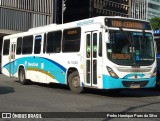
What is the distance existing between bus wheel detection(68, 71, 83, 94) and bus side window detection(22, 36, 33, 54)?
4.69 meters

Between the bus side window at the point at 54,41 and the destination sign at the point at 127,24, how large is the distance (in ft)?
11.0

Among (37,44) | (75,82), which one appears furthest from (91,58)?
(37,44)

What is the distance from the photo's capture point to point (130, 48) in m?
14.6

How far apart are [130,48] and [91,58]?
155 centimetres

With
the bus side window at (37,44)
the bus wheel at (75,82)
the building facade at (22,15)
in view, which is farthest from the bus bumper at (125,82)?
the building facade at (22,15)

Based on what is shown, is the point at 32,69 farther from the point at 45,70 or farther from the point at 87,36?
the point at 87,36

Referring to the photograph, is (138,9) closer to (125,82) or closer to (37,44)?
(37,44)

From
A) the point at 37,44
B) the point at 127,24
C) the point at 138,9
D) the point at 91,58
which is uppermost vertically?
the point at 138,9

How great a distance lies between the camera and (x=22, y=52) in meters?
21.4

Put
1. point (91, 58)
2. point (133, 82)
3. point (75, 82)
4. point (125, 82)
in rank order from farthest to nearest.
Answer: point (75, 82) < point (91, 58) < point (133, 82) < point (125, 82)

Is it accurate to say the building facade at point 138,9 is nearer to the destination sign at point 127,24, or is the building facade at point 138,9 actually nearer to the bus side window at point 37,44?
the bus side window at point 37,44

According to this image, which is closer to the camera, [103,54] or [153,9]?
[103,54]

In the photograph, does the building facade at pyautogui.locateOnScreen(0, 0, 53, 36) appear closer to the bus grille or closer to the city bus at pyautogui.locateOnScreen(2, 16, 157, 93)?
the city bus at pyautogui.locateOnScreen(2, 16, 157, 93)

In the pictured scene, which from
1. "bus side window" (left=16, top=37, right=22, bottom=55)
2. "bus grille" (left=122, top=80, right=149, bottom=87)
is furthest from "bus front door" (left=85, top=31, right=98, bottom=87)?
"bus side window" (left=16, top=37, right=22, bottom=55)
